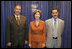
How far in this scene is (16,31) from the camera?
300 centimetres

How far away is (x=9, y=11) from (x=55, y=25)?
145cm

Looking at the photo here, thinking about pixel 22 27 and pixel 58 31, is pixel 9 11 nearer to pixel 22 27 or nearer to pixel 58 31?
pixel 22 27

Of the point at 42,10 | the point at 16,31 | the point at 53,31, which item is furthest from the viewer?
the point at 42,10

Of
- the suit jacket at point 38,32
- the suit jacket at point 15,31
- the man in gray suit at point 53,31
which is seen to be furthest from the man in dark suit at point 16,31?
the man in gray suit at point 53,31

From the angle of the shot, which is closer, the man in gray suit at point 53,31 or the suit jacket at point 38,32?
the suit jacket at point 38,32

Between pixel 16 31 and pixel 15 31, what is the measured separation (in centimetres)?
3

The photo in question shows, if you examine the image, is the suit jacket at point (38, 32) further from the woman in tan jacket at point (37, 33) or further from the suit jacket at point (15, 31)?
the suit jacket at point (15, 31)

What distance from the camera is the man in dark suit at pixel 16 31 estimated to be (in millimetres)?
2990

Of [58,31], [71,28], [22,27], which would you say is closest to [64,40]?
[71,28]

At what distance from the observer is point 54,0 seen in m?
3.72

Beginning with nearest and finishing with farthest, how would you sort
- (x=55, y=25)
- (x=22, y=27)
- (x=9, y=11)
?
(x=22, y=27), (x=55, y=25), (x=9, y=11)

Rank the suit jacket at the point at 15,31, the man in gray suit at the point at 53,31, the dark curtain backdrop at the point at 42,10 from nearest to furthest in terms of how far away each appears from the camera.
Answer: the suit jacket at the point at 15,31, the man in gray suit at the point at 53,31, the dark curtain backdrop at the point at 42,10

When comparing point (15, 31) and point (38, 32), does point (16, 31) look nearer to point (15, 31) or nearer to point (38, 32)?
point (15, 31)

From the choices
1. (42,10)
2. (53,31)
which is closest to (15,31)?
(53,31)
